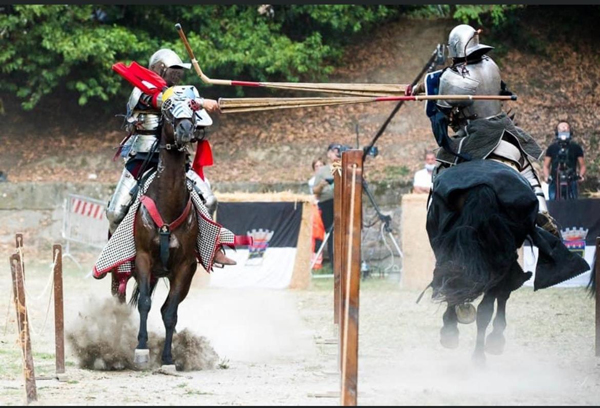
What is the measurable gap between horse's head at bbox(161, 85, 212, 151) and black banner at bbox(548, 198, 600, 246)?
30.0 ft

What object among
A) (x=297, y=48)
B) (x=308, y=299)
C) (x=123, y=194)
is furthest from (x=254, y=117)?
(x=123, y=194)

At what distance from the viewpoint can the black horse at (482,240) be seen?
9305 mm

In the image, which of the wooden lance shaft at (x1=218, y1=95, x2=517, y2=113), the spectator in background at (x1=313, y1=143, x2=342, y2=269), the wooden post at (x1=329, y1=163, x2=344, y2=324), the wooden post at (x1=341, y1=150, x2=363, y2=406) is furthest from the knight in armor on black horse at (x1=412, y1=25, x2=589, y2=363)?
the spectator in background at (x1=313, y1=143, x2=342, y2=269)

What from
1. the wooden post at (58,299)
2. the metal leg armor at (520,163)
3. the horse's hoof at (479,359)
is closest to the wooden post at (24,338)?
the wooden post at (58,299)

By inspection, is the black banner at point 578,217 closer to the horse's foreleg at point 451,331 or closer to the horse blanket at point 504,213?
the horse blanket at point 504,213

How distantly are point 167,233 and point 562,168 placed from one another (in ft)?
36.8

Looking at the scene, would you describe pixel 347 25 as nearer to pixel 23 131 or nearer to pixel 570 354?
pixel 23 131

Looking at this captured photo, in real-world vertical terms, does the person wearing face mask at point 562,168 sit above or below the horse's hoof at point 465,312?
above

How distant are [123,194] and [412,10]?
59.8ft

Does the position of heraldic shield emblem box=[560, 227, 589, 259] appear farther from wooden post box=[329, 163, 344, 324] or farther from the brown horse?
the brown horse

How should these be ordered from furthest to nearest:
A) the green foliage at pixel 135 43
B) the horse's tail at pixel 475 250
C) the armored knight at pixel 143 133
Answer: the green foliage at pixel 135 43 < the armored knight at pixel 143 133 < the horse's tail at pixel 475 250

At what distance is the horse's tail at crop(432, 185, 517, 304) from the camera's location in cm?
928

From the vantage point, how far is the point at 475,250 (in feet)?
30.6

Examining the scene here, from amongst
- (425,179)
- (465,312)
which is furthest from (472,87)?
(425,179)
